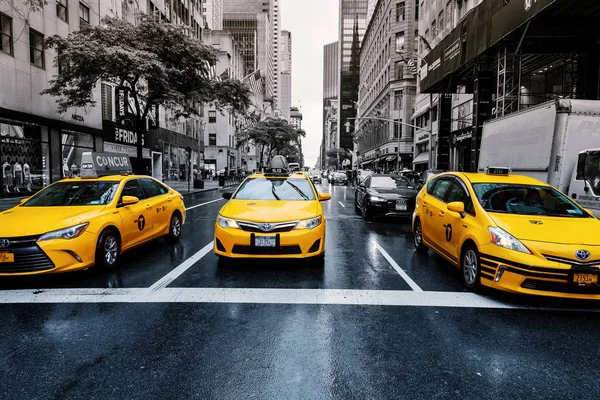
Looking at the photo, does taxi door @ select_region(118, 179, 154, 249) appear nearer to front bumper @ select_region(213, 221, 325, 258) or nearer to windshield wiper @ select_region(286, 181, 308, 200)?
front bumper @ select_region(213, 221, 325, 258)

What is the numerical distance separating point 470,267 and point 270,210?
308cm

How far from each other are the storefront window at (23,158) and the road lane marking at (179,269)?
639 inches

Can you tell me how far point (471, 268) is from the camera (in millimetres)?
5578

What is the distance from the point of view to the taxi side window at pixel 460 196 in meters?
6.07

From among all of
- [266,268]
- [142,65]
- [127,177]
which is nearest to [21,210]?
[127,177]

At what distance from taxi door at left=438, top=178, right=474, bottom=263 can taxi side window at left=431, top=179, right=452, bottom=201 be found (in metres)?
0.18

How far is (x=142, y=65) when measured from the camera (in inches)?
677

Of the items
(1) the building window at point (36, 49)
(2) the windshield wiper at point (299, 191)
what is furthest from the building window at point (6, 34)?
(2) the windshield wiper at point (299, 191)

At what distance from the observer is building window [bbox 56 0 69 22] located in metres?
22.9

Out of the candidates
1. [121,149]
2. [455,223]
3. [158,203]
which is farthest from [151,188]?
[121,149]

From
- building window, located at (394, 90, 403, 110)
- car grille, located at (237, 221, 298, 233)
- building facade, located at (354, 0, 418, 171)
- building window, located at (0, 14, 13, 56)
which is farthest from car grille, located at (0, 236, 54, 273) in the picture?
building window, located at (394, 90, 403, 110)

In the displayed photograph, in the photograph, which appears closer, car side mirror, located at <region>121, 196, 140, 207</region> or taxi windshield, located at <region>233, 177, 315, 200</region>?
car side mirror, located at <region>121, 196, 140, 207</region>

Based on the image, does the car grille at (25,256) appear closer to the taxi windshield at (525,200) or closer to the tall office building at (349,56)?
the taxi windshield at (525,200)

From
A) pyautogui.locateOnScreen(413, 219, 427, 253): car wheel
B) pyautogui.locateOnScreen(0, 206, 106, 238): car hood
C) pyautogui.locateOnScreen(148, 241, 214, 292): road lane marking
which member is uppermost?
pyautogui.locateOnScreen(0, 206, 106, 238): car hood
